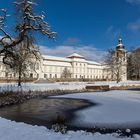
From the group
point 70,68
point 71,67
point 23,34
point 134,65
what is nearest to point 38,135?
point 23,34

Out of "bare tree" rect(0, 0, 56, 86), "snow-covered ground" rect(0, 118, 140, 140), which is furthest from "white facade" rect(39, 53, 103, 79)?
"snow-covered ground" rect(0, 118, 140, 140)

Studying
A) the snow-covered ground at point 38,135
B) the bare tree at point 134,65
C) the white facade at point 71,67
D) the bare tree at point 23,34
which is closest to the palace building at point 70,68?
the white facade at point 71,67

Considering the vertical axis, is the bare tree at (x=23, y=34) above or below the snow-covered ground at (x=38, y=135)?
above

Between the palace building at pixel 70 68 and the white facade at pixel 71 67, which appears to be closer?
the palace building at pixel 70 68

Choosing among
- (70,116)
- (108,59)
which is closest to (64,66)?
(108,59)

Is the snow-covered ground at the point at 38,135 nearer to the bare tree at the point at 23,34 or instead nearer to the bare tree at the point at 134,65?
the bare tree at the point at 23,34

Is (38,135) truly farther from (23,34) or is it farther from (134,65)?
(134,65)

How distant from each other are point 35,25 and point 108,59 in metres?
51.1

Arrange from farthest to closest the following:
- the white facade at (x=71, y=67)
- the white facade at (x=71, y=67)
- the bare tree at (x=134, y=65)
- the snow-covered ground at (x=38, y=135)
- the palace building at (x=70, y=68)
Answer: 1. the white facade at (x=71, y=67)
2. the white facade at (x=71, y=67)
3. the palace building at (x=70, y=68)
4. the bare tree at (x=134, y=65)
5. the snow-covered ground at (x=38, y=135)

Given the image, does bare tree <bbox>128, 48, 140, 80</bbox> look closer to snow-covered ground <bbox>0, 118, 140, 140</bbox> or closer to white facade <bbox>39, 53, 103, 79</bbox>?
white facade <bbox>39, 53, 103, 79</bbox>

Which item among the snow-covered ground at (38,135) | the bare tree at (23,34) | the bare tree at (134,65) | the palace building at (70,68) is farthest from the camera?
the palace building at (70,68)

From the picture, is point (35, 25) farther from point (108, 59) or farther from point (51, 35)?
point (108, 59)

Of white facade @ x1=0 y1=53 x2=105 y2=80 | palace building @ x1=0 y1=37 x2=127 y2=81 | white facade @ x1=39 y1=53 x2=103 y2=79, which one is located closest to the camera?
→ palace building @ x1=0 y1=37 x2=127 y2=81

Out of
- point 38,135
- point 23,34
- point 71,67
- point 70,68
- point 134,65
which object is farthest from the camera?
point 71,67
